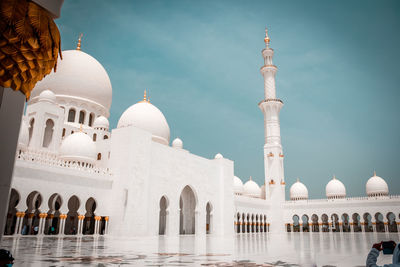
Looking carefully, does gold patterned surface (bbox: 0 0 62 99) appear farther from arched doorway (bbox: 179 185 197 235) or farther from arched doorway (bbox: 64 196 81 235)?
arched doorway (bbox: 179 185 197 235)

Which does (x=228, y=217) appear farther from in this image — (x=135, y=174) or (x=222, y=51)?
(x=222, y=51)

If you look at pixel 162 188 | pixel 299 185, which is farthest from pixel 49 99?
pixel 299 185

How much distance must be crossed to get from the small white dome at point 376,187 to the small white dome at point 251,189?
9.57 m

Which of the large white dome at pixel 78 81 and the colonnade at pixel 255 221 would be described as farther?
the colonnade at pixel 255 221

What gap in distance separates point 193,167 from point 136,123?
460cm

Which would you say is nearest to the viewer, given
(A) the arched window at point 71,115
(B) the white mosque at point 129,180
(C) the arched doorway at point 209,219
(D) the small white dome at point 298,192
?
(B) the white mosque at point 129,180

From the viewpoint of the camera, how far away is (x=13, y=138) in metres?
1.69

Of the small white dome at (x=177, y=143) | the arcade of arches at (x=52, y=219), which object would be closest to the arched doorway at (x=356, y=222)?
the small white dome at (x=177, y=143)

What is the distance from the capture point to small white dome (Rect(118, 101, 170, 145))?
20266 millimetres

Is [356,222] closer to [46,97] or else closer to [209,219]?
[209,219]

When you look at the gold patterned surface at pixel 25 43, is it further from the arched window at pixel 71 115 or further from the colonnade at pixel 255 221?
the colonnade at pixel 255 221

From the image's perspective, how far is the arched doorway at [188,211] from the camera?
20250mm

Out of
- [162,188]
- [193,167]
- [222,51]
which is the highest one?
[222,51]

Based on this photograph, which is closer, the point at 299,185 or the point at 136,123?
the point at 136,123
